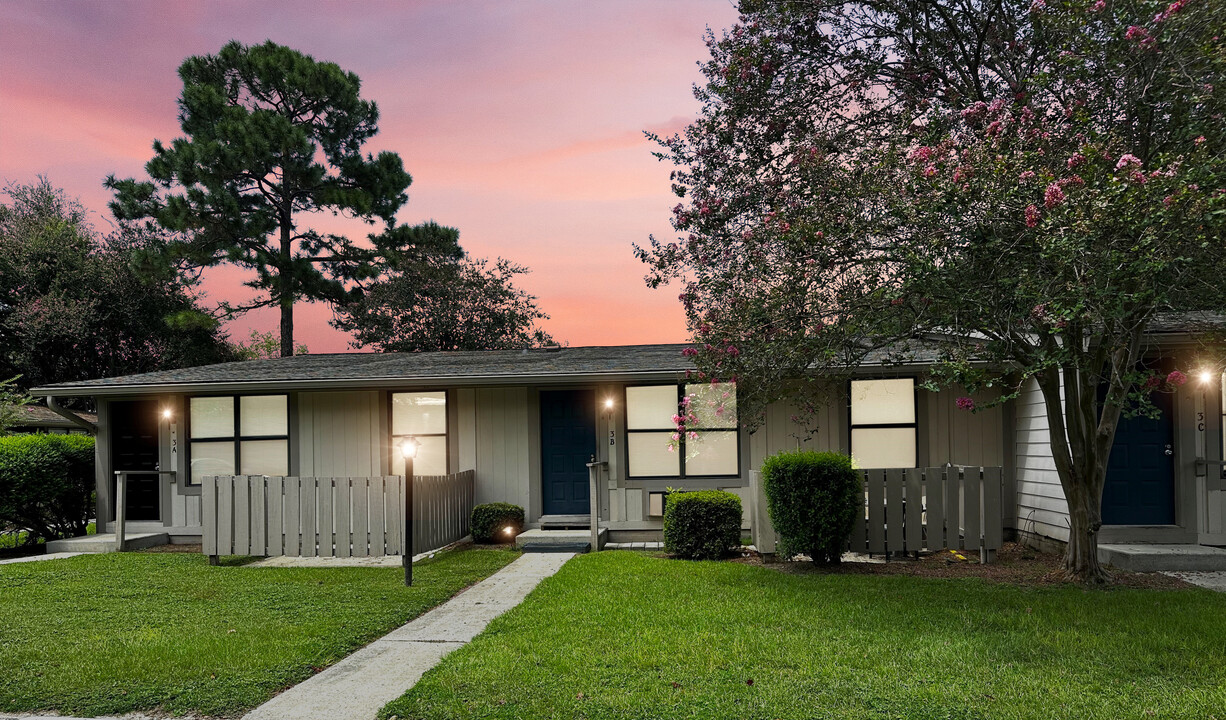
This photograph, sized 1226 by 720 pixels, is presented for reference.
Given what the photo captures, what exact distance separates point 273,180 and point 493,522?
1733 cm

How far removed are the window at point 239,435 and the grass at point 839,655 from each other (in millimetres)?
6419

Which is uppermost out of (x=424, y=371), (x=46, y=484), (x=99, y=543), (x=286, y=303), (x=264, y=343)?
(x=286, y=303)

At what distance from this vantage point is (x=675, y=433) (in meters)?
10.4

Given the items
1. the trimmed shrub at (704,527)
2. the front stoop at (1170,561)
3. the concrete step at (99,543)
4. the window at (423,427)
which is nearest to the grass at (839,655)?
the front stoop at (1170,561)

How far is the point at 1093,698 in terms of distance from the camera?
389cm

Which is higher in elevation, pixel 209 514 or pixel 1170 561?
pixel 209 514

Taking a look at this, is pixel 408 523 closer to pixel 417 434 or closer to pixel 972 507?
pixel 417 434

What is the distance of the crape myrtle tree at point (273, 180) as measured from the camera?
20703 millimetres

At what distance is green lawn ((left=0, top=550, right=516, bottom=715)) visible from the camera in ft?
14.1

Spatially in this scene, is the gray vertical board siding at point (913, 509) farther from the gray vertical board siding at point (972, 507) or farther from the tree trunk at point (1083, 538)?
the tree trunk at point (1083, 538)

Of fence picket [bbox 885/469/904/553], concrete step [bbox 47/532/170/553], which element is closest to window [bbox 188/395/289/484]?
concrete step [bbox 47/532/170/553]

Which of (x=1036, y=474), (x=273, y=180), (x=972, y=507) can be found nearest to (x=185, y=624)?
(x=972, y=507)

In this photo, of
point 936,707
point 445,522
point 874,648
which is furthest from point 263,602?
point 936,707

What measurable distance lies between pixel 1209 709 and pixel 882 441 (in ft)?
21.2
